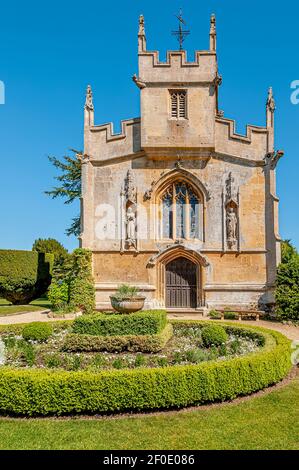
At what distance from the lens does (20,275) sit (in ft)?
85.4

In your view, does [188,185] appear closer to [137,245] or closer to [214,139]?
[214,139]

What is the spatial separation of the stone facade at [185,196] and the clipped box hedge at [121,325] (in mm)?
9250

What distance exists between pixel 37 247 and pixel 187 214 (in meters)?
25.8

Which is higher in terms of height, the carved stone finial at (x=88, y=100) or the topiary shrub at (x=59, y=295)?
the carved stone finial at (x=88, y=100)

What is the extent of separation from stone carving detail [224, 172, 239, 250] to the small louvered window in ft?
14.1

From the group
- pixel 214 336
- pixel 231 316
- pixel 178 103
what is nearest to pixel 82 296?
pixel 231 316

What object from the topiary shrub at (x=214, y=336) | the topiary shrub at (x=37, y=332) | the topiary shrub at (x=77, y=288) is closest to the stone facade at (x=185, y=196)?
the topiary shrub at (x=77, y=288)

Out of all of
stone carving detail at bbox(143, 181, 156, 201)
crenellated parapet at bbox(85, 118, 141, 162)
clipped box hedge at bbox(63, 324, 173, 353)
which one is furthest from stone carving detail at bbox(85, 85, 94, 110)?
clipped box hedge at bbox(63, 324, 173, 353)

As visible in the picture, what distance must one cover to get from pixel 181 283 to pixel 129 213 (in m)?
4.83

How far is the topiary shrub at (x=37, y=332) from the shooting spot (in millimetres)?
13086

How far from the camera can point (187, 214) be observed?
2230 cm

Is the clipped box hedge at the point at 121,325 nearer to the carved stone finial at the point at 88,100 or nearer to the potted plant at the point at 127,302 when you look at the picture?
the potted plant at the point at 127,302

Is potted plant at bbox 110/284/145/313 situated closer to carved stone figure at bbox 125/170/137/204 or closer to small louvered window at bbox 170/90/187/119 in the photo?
carved stone figure at bbox 125/170/137/204

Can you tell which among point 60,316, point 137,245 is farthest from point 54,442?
point 137,245
